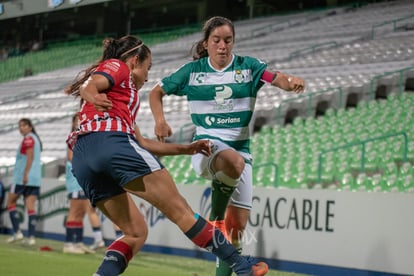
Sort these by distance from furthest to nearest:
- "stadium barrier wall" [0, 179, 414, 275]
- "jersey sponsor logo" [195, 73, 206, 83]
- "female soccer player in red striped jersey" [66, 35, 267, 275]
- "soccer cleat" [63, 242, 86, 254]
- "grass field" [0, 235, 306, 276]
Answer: "soccer cleat" [63, 242, 86, 254]
"stadium barrier wall" [0, 179, 414, 275]
"grass field" [0, 235, 306, 276]
"jersey sponsor logo" [195, 73, 206, 83]
"female soccer player in red striped jersey" [66, 35, 267, 275]

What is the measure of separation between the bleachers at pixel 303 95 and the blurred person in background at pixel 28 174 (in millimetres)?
2317

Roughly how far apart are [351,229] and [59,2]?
2224cm

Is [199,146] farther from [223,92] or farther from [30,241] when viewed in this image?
[30,241]

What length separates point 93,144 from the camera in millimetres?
4695

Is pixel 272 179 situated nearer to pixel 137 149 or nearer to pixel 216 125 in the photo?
pixel 216 125

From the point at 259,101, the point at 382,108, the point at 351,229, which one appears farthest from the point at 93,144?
the point at 259,101

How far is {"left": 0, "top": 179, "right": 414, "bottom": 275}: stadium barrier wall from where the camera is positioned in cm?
817

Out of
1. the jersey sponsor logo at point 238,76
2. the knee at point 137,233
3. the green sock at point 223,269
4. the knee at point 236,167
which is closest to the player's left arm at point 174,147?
the knee at point 137,233

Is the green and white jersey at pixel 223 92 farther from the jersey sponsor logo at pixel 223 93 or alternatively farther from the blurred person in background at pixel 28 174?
the blurred person in background at pixel 28 174

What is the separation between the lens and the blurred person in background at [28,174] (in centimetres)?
1154

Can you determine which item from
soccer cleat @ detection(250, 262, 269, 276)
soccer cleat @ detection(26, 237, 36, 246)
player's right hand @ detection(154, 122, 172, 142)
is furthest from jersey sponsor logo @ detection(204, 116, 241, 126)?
soccer cleat @ detection(26, 237, 36, 246)

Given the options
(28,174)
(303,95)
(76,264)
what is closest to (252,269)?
(76,264)

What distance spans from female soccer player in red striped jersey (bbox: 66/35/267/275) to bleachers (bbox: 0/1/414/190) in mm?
5343

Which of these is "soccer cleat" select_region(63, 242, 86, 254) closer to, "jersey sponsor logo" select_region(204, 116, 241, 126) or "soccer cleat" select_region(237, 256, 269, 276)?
"jersey sponsor logo" select_region(204, 116, 241, 126)
